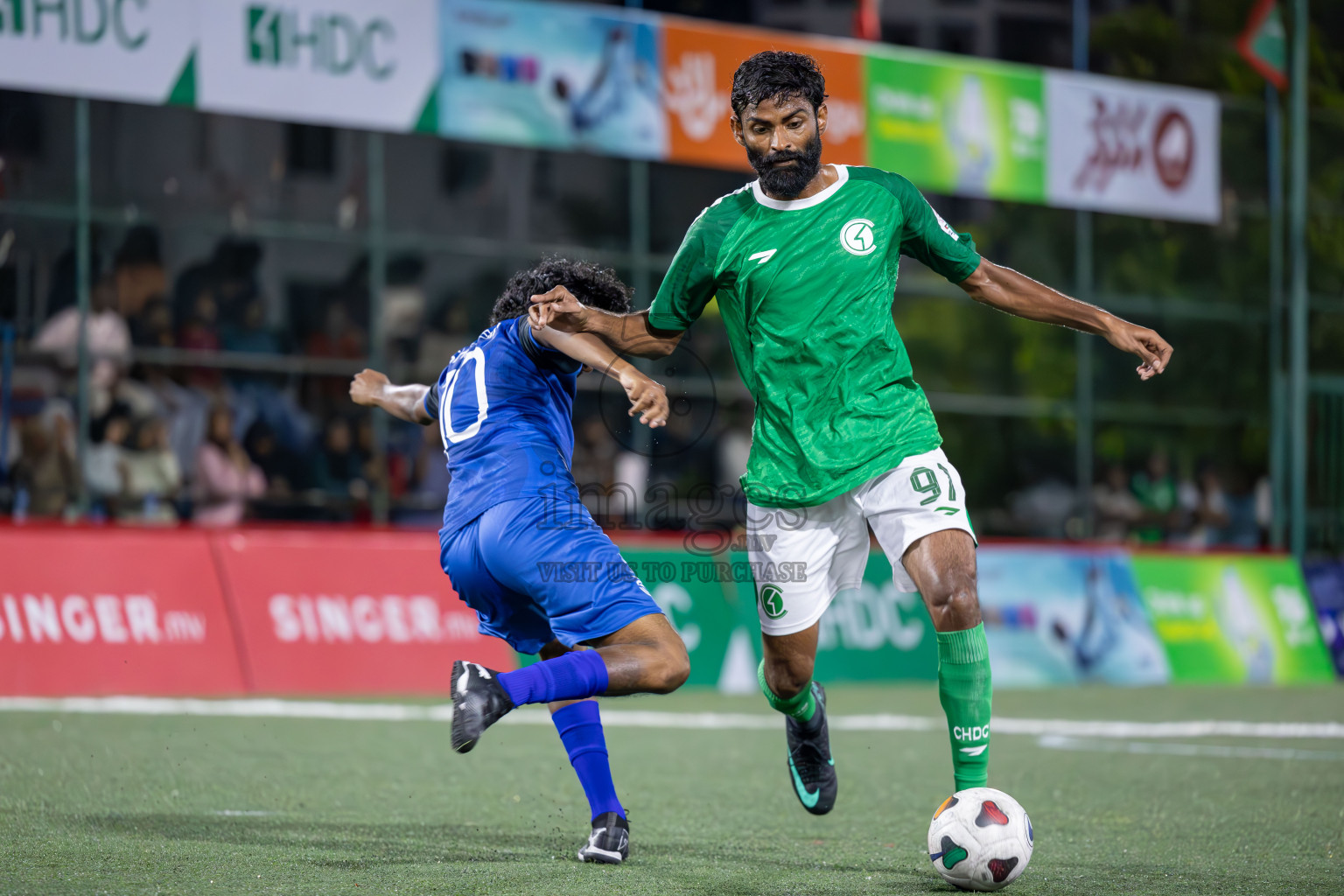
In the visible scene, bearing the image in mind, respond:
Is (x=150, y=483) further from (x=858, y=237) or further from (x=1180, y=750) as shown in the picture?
(x=858, y=237)

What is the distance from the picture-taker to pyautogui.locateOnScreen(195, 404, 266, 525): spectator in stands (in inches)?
536

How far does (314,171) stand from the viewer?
52.4 ft

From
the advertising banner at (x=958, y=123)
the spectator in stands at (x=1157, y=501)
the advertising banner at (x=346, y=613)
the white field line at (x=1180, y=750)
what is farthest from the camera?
the spectator in stands at (x=1157, y=501)

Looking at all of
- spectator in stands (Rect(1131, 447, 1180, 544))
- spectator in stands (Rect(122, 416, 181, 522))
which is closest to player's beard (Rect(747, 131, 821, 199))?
spectator in stands (Rect(122, 416, 181, 522))

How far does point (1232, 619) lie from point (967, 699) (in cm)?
1097

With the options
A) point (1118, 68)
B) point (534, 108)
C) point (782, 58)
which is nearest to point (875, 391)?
point (782, 58)

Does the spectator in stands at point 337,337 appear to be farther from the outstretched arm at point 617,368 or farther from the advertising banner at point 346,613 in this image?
the outstretched arm at point 617,368

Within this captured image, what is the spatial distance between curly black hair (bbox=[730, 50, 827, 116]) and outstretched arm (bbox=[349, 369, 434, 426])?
161 cm

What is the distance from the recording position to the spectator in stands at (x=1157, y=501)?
19.7 m

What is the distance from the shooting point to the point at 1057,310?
542cm

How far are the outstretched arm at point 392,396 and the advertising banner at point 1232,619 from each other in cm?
1002

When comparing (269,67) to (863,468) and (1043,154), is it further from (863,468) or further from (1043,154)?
(863,468)

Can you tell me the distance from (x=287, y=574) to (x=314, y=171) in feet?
18.3

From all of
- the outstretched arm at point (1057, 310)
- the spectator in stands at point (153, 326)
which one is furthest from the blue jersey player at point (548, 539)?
the spectator in stands at point (153, 326)
